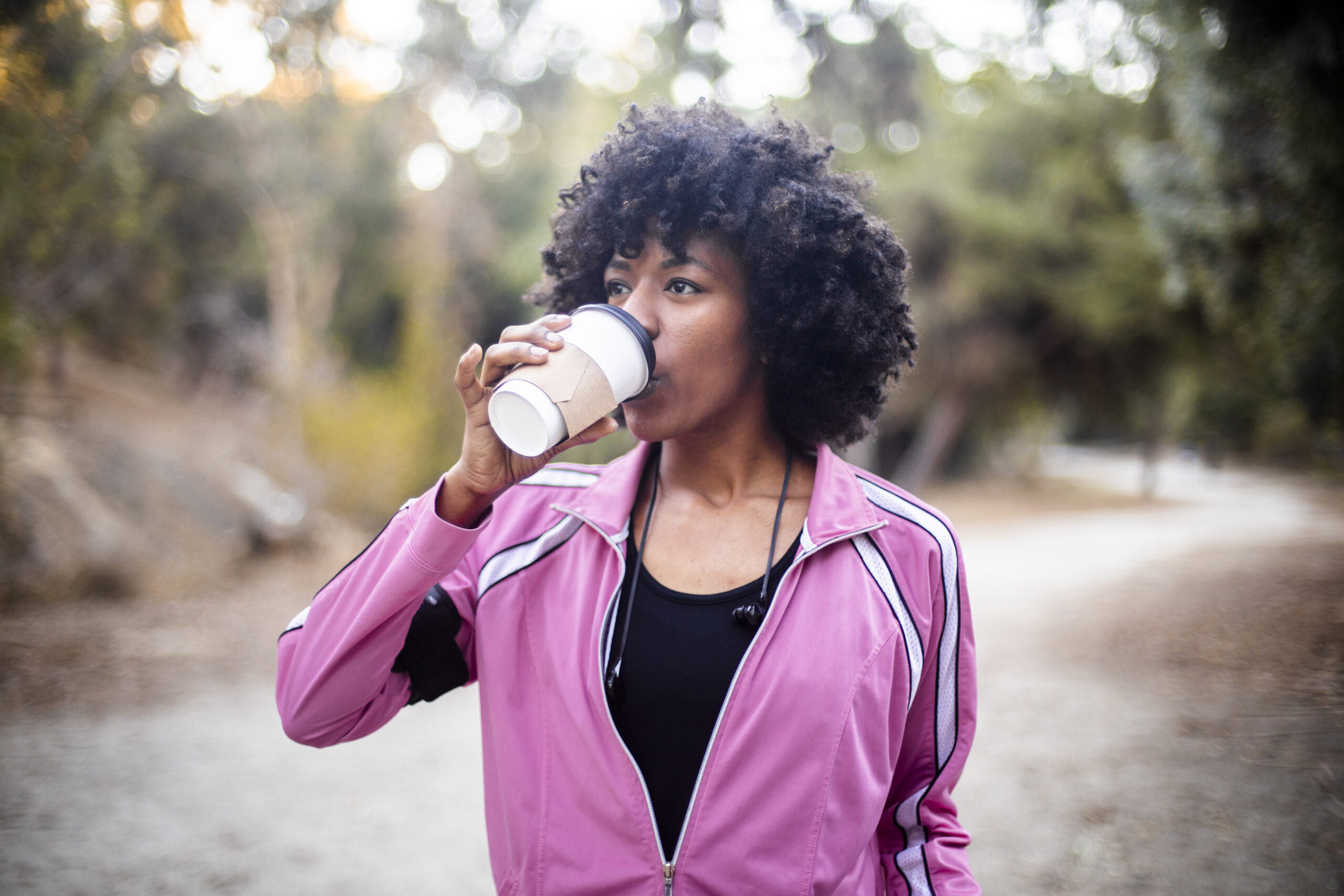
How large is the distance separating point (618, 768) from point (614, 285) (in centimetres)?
99

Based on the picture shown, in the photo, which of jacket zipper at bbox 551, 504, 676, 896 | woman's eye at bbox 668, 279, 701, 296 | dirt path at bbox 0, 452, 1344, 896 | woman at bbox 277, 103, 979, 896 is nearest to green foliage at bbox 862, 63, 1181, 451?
dirt path at bbox 0, 452, 1344, 896

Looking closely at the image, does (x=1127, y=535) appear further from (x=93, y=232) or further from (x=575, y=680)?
(x=93, y=232)

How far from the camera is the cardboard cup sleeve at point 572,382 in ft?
4.22

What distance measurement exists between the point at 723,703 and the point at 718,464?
0.55 meters

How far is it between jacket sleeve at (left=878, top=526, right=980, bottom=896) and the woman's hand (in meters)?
0.80

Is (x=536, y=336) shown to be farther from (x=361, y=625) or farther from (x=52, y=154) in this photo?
(x=52, y=154)

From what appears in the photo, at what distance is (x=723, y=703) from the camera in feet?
4.67

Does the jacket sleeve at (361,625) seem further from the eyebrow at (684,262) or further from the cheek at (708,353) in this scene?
the eyebrow at (684,262)

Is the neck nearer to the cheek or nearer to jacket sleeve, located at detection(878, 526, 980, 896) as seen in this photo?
the cheek

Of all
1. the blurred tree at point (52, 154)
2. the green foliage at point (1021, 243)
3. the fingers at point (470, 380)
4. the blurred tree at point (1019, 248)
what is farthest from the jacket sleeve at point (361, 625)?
the blurred tree at point (1019, 248)

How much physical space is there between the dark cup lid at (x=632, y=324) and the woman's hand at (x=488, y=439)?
7 centimetres

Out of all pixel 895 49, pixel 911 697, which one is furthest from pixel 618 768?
pixel 895 49

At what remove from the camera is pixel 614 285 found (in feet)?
5.76

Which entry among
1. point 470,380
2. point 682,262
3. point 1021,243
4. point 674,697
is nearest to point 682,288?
point 682,262
